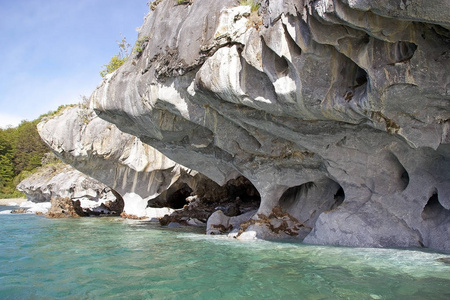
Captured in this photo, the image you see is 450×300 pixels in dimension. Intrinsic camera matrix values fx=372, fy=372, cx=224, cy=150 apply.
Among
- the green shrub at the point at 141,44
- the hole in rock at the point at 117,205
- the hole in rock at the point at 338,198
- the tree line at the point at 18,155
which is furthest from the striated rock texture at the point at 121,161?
the tree line at the point at 18,155

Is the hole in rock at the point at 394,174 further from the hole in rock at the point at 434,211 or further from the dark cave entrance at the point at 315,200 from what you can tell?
the dark cave entrance at the point at 315,200

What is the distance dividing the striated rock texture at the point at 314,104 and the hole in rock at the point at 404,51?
19mm

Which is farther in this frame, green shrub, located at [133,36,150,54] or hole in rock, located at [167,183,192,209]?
hole in rock, located at [167,183,192,209]

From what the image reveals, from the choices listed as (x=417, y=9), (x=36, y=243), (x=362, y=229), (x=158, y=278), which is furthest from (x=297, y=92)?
(x=36, y=243)

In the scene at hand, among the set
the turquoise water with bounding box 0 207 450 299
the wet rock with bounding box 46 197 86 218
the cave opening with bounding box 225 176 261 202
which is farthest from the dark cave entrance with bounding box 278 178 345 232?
the wet rock with bounding box 46 197 86 218

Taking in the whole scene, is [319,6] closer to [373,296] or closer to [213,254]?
[373,296]

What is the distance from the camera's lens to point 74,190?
97.9 ft

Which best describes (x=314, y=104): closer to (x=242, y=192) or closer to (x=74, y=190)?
(x=242, y=192)

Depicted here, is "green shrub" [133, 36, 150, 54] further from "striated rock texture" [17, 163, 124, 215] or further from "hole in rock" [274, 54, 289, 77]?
"striated rock texture" [17, 163, 124, 215]

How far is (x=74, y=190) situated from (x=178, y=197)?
8.91 metres

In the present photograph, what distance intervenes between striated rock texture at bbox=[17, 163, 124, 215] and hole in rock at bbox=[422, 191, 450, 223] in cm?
2142

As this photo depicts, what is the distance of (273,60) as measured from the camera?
28.8ft

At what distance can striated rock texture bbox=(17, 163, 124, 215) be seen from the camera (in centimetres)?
2753

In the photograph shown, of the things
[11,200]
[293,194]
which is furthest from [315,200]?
[11,200]
